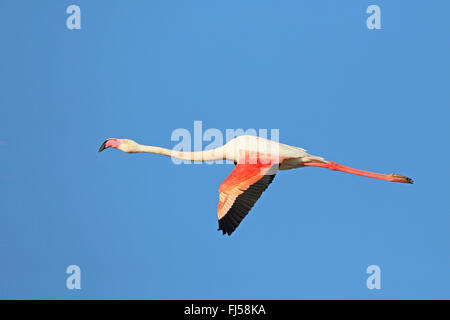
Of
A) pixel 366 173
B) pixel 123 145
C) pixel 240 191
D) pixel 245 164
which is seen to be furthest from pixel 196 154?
pixel 366 173

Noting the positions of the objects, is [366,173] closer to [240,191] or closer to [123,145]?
[240,191]

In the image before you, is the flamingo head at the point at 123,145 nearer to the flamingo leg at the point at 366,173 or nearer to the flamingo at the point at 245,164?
the flamingo at the point at 245,164

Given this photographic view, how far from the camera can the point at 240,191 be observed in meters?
14.6

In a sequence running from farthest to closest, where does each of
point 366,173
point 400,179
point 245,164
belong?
point 366,173 < point 400,179 < point 245,164

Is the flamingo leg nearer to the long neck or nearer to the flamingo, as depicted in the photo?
the flamingo

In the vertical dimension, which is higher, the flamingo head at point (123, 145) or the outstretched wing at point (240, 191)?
the flamingo head at point (123, 145)

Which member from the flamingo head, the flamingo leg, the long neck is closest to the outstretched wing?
the long neck

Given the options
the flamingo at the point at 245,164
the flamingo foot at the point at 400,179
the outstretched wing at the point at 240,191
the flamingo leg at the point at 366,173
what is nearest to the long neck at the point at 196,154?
the flamingo at the point at 245,164

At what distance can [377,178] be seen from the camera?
A: 16469 millimetres

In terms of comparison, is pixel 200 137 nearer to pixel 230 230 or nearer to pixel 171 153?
pixel 171 153

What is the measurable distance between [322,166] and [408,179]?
5.51 ft

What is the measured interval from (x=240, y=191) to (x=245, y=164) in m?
0.77

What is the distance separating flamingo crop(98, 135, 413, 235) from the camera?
14.4 meters

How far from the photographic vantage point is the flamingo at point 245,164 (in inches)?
565
